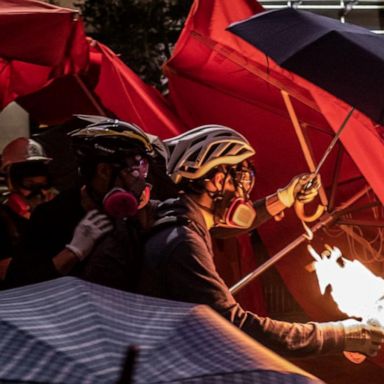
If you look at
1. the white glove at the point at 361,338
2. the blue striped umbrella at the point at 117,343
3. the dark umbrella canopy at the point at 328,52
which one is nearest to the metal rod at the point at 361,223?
the dark umbrella canopy at the point at 328,52

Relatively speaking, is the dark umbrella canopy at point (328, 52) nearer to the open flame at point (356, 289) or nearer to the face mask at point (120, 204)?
the open flame at point (356, 289)

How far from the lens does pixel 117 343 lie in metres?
1.91

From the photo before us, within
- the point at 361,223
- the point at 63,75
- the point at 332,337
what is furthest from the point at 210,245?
the point at 63,75

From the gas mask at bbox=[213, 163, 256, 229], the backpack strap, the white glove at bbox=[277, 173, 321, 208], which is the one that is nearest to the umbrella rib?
the white glove at bbox=[277, 173, 321, 208]

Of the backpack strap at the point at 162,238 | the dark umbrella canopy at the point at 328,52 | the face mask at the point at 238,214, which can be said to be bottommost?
the face mask at the point at 238,214

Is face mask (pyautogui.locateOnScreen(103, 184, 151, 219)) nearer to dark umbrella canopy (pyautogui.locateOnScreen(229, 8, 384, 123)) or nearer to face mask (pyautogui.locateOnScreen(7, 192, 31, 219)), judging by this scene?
dark umbrella canopy (pyautogui.locateOnScreen(229, 8, 384, 123))

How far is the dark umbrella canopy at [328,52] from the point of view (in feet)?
12.1

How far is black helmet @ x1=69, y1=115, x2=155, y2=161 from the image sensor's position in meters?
3.79

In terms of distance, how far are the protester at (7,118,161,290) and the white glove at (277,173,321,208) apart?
1.37 m

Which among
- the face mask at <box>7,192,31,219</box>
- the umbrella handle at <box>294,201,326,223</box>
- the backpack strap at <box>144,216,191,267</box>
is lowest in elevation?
the face mask at <box>7,192,31,219</box>

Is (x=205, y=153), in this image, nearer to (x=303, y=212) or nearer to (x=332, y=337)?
(x=332, y=337)

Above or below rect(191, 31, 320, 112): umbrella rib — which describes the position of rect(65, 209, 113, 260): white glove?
below

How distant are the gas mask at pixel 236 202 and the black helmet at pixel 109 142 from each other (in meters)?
0.40

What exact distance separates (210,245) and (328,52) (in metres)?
1.04
